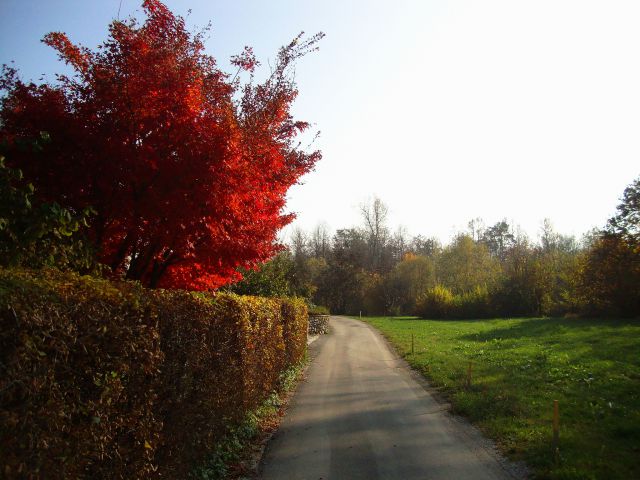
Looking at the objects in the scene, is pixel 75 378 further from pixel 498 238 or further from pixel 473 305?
pixel 498 238

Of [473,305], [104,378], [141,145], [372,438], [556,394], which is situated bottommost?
[372,438]

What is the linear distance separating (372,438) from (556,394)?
516 centimetres

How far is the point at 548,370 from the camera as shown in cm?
1334

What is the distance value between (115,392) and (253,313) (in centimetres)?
529

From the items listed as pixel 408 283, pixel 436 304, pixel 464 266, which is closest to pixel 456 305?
pixel 436 304

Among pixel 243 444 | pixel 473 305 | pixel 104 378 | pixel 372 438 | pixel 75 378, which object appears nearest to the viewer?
pixel 75 378

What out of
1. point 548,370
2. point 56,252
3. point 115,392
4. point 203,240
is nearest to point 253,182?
point 203,240

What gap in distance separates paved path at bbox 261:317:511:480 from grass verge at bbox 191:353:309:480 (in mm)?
261

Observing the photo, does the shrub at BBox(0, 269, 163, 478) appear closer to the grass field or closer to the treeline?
the grass field

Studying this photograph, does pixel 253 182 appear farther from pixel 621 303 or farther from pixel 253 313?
pixel 621 303


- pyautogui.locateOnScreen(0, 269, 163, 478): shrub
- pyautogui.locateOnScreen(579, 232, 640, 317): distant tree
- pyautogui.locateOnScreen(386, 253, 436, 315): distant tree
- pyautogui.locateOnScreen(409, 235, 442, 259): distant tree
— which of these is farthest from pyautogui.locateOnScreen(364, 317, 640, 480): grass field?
pyautogui.locateOnScreen(409, 235, 442, 259): distant tree

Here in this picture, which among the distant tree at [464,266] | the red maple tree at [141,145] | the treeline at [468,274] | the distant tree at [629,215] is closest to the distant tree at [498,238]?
the treeline at [468,274]

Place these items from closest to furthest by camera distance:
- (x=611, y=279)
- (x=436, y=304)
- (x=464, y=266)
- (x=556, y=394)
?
(x=556, y=394) → (x=611, y=279) → (x=436, y=304) → (x=464, y=266)

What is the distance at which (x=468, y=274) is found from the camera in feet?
207
